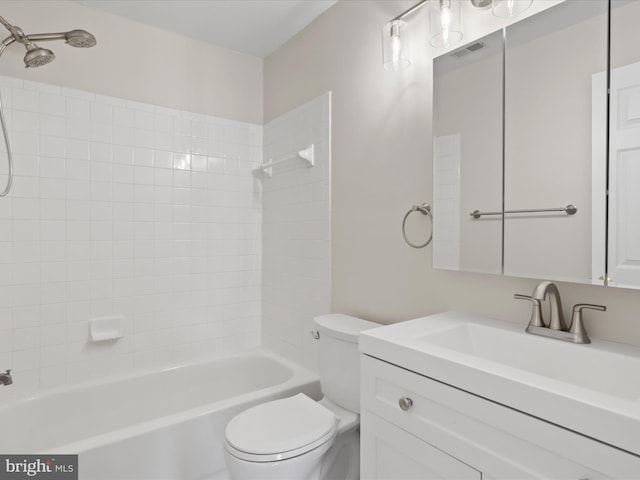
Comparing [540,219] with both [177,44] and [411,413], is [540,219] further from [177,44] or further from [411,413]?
[177,44]

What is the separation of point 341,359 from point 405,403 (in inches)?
26.8

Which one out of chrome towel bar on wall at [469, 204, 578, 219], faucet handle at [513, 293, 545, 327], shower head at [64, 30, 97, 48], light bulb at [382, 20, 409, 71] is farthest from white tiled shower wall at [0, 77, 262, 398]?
faucet handle at [513, 293, 545, 327]

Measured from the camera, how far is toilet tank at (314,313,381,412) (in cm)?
168

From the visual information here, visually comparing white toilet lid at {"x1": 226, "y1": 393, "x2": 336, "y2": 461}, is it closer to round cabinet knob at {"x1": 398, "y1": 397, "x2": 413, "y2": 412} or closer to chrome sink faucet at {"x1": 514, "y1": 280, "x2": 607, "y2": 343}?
round cabinet knob at {"x1": 398, "y1": 397, "x2": 413, "y2": 412}

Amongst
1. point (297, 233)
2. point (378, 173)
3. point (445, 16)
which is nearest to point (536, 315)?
point (378, 173)

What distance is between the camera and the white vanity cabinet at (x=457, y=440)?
2.44 ft

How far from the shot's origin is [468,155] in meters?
1.44

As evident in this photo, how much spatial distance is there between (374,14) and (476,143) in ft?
3.03

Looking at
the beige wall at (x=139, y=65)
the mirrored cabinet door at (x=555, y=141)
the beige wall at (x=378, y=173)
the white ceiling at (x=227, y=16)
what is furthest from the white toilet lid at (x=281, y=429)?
the white ceiling at (x=227, y=16)

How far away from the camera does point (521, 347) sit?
1192 millimetres

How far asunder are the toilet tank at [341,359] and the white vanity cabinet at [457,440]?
0.44 m

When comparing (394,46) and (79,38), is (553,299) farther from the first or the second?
(79,38)

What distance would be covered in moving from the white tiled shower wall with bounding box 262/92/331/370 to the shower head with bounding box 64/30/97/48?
44.9 inches

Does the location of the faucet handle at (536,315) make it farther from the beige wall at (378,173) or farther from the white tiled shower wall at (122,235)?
the white tiled shower wall at (122,235)
